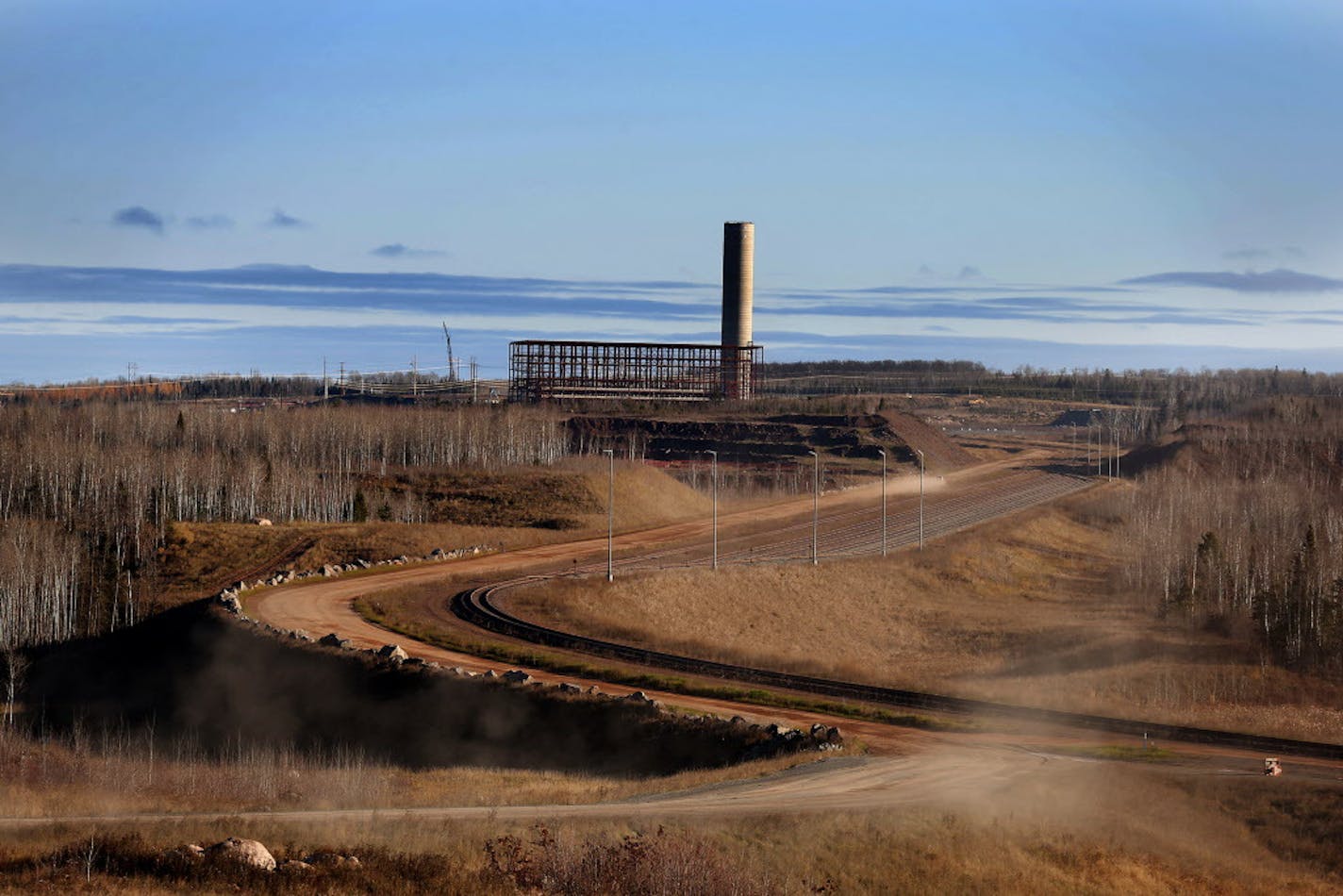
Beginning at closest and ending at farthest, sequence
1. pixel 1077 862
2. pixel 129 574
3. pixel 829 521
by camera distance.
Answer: pixel 1077 862, pixel 129 574, pixel 829 521

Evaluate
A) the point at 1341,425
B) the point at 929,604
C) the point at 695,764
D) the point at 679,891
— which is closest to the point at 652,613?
the point at 929,604

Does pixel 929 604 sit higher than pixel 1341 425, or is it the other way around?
pixel 1341 425

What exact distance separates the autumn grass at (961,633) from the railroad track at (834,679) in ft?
6.46

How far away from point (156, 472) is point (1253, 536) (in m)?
82.7

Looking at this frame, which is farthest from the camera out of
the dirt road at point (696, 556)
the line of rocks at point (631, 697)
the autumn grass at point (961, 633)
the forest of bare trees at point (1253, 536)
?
the forest of bare trees at point (1253, 536)

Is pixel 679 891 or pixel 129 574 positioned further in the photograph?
pixel 129 574

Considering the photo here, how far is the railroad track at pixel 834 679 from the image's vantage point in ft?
161

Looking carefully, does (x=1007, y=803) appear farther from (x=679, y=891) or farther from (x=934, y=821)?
(x=679, y=891)

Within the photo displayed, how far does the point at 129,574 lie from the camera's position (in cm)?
8331

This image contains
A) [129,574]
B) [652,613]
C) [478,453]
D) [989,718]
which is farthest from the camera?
[478,453]

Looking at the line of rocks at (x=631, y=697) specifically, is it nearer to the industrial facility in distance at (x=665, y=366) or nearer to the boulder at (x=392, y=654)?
the boulder at (x=392, y=654)

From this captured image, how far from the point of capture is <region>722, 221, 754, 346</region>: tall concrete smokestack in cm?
16850

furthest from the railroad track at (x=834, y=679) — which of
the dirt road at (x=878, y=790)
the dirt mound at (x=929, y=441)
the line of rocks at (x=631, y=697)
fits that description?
the dirt mound at (x=929, y=441)

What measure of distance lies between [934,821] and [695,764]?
11.2 m
